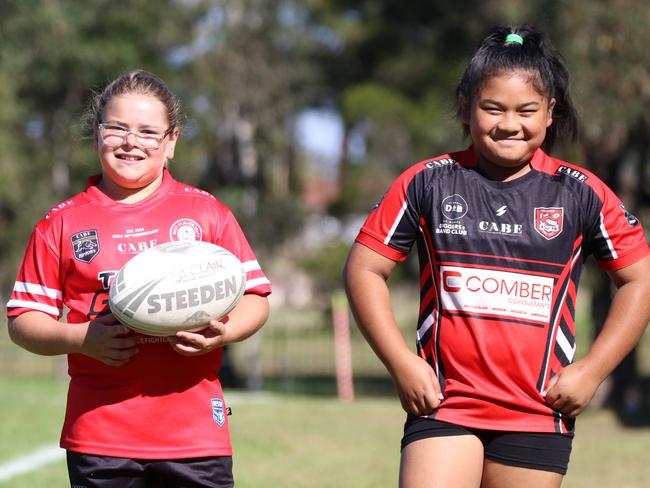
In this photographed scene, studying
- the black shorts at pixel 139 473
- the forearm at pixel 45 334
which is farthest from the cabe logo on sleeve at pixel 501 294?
the forearm at pixel 45 334

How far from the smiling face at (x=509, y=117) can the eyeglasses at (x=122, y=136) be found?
113cm

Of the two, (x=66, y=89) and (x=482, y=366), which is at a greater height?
(x=66, y=89)

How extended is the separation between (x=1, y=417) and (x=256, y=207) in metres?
12.9

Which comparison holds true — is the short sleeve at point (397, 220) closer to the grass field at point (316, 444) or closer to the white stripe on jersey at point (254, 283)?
the white stripe on jersey at point (254, 283)

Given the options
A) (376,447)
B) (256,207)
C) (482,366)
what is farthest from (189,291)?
(256,207)

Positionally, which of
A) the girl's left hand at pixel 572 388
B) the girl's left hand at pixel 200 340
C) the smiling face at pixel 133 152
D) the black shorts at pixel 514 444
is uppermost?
the smiling face at pixel 133 152

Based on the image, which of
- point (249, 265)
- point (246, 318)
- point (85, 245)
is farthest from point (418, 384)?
point (85, 245)

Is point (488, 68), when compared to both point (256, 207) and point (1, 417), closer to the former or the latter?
point (1, 417)

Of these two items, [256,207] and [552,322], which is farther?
[256,207]

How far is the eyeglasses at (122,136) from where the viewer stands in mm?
3611

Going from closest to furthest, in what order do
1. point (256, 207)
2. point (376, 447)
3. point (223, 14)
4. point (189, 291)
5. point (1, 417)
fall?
point (189, 291) → point (376, 447) → point (1, 417) → point (256, 207) → point (223, 14)

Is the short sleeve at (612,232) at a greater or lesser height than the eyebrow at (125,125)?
lesser

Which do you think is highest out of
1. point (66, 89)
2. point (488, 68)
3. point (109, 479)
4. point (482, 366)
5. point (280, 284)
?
point (66, 89)

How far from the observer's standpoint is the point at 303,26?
27.5 metres
